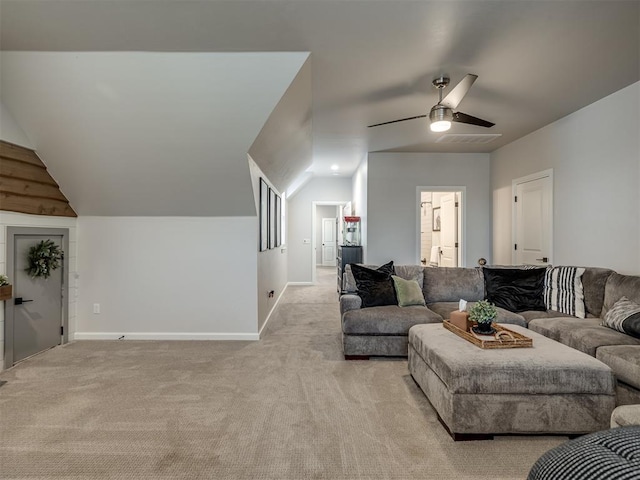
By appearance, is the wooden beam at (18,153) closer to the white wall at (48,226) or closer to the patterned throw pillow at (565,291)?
the white wall at (48,226)

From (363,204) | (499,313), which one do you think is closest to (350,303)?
(499,313)

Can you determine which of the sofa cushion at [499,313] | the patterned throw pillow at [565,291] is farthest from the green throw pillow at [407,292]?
the patterned throw pillow at [565,291]

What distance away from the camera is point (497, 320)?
10.8 feet

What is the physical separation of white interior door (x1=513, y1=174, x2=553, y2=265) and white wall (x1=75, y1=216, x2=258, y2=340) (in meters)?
3.86

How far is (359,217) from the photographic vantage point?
677cm

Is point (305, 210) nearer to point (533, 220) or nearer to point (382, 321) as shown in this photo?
point (533, 220)

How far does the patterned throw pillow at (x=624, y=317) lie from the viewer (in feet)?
8.36

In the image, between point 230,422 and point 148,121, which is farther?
point 148,121

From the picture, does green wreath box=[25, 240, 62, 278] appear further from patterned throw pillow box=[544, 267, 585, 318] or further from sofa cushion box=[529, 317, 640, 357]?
patterned throw pillow box=[544, 267, 585, 318]

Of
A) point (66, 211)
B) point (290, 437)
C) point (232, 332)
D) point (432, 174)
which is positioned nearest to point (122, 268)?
point (66, 211)

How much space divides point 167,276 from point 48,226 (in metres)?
1.37

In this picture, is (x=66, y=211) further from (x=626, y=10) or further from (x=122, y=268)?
(x=626, y=10)

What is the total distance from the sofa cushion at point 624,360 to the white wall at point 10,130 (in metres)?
5.36

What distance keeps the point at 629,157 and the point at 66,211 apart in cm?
614
